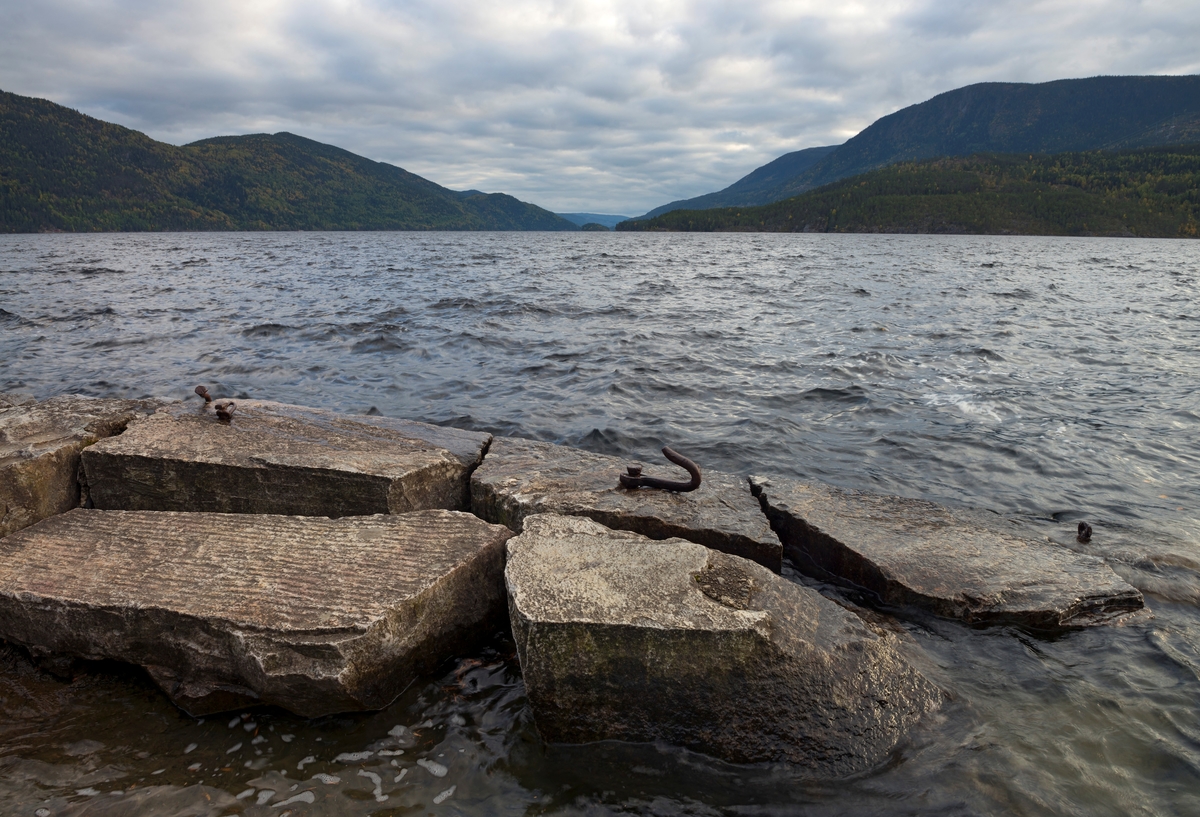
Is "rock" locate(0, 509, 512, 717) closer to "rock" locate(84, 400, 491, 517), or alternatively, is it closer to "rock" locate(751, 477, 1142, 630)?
"rock" locate(84, 400, 491, 517)

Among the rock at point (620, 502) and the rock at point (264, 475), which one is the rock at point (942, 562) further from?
the rock at point (264, 475)

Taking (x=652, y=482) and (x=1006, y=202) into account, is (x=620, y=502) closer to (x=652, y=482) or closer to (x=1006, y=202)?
(x=652, y=482)

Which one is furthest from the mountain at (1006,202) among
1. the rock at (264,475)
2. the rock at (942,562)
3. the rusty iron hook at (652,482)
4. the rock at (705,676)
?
the rock at (705,676)

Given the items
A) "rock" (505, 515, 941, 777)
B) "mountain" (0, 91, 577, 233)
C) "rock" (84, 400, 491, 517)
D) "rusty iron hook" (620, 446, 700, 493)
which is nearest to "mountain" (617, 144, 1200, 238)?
"mountain" (0, 91, 577, 233)

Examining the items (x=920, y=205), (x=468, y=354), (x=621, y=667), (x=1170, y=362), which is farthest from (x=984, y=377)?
(x=920, y=205)

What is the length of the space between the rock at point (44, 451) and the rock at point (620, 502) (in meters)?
2.98

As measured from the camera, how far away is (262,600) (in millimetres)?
3266

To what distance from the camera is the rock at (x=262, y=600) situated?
3.06m

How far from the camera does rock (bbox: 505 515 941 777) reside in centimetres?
292

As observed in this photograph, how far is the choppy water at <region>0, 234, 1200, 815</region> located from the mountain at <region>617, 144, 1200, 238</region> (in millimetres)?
133671

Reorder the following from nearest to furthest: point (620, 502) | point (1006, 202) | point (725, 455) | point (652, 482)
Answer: point (620, 502)
point (652, 482)
point (725, 455)
point (1006, 202)

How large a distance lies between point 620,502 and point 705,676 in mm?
1750

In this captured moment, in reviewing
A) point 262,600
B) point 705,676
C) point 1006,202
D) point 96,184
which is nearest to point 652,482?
point 705,676

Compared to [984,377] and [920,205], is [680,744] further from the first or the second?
[920,205]
